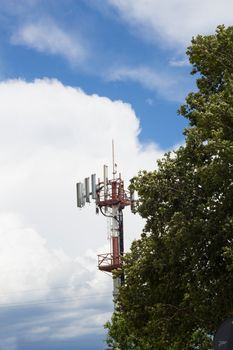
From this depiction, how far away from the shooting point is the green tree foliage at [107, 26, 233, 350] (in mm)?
25594

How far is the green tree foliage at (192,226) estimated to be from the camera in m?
25.6

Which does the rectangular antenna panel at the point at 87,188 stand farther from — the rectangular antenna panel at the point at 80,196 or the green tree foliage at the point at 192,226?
the green tree foliage at the point at 192,226

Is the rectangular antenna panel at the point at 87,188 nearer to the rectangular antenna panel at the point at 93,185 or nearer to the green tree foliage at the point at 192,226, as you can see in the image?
the rectangular antenna panel at the point at 93,185

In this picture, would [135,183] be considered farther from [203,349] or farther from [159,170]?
[203,349]

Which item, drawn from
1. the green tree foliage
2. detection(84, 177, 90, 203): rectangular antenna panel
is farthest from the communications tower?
the green tree foliage

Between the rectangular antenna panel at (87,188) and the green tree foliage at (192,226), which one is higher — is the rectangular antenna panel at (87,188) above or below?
above

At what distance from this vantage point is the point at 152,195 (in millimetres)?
29594

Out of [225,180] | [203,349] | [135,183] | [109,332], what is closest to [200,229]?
[225,180]

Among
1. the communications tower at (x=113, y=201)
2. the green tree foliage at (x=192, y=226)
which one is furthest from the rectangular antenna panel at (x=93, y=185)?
the green tree foliage at (x=192, y=226)

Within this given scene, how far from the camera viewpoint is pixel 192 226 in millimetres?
26281

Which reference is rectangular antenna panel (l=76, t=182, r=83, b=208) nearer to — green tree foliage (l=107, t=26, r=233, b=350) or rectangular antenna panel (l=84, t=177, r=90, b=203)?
rectangular antenna panel (l=84, t=177, r=90, b=203)

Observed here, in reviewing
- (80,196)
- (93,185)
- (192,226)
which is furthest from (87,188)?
(192,226)

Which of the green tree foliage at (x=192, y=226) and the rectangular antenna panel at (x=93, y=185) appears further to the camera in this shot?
the rectangular antenna panel at (x=93, y=185)

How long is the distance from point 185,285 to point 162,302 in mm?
1731
